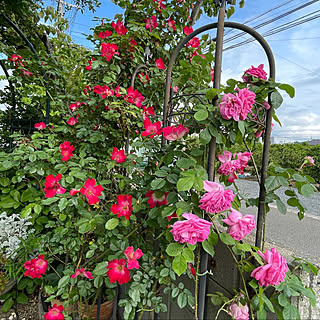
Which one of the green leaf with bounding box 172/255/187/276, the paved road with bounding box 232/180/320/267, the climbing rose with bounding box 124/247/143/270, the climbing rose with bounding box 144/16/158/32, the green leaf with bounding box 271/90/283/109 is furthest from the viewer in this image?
the paved road with bounding box 232/180/320/267

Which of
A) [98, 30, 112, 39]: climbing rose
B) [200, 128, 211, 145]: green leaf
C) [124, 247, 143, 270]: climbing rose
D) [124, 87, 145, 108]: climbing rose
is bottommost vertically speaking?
[124, 247, 143, 270]: climbing rose

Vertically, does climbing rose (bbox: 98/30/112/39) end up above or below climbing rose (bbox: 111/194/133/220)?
above

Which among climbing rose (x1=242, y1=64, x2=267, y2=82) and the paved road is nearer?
climbing rose (x1=242, y1=64, x2=267, y2=82)

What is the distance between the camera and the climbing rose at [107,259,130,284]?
29.9 inches

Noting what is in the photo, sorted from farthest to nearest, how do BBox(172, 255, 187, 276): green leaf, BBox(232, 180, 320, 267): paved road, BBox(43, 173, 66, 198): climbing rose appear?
BBox(232, 180, 320, 267): paved road → BBox(43, 173, 66, 198): climbing rose → BBox(172, 255, 187, 276): green leaf

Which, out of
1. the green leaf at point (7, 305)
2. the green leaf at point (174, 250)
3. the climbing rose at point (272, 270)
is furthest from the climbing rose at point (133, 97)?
the green leaf at point (7, 305)

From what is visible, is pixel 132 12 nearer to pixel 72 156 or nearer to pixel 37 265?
pixel 72 156

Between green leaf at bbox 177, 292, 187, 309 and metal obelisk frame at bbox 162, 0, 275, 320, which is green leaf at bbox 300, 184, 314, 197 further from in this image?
green leaf at bbox 177, 292, 187, 309

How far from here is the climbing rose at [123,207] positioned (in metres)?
0.83

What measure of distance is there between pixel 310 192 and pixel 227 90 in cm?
38

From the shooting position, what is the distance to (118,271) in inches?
30.4

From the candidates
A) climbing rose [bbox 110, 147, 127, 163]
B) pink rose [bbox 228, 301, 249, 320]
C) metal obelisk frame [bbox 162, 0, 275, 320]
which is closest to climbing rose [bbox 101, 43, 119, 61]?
climbing rose [bbox 110, 147, 127, 163]

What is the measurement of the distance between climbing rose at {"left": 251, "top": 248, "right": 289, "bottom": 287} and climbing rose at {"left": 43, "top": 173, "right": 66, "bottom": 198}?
2.76ft

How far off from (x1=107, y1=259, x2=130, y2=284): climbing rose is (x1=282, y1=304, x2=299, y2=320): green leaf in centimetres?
47
